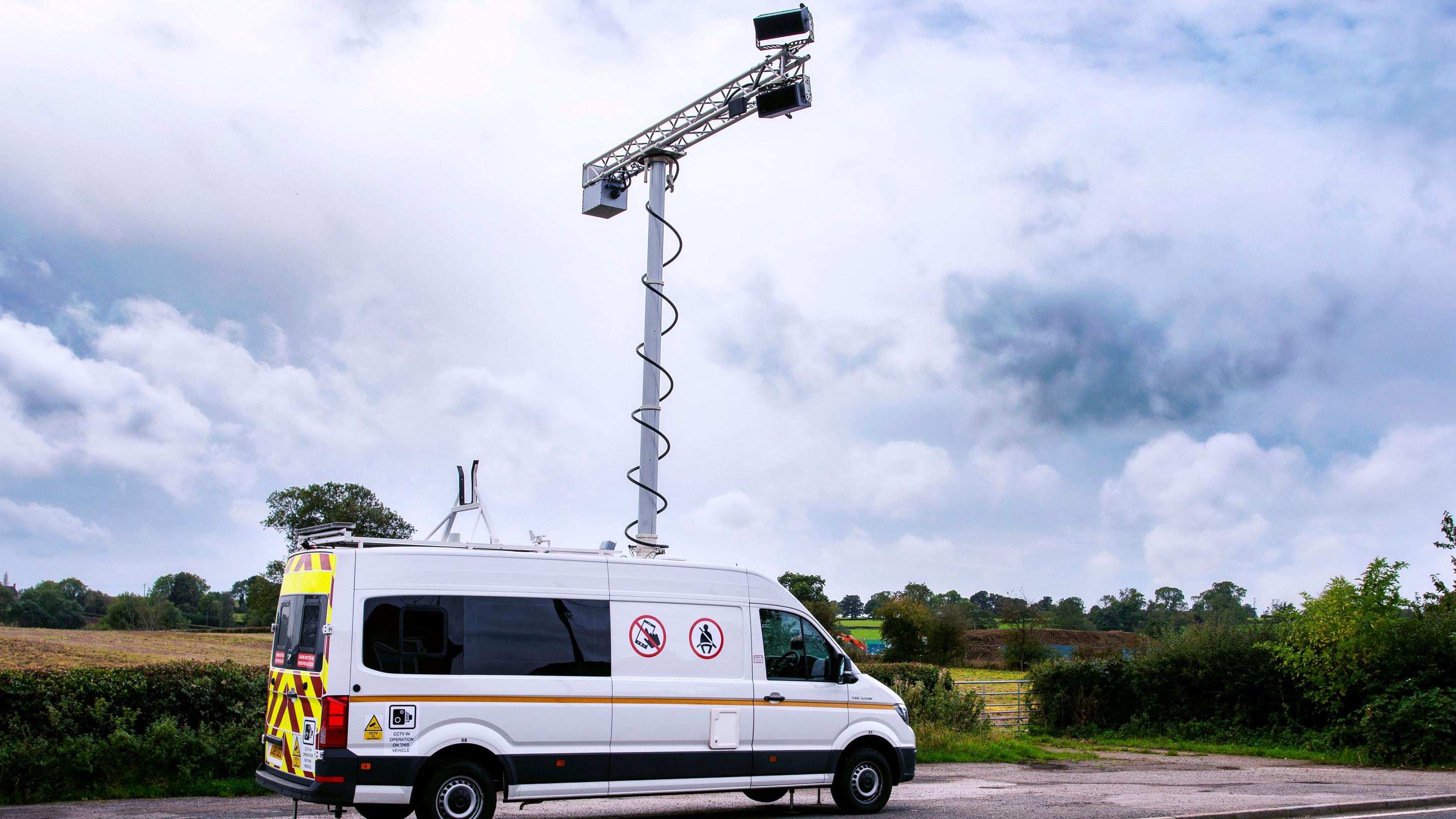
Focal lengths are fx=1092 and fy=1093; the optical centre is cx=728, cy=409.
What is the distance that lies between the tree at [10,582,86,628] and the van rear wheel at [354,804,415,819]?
72.4 m

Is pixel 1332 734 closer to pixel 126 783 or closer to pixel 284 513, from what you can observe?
pixel 126 783

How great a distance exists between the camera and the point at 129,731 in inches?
459

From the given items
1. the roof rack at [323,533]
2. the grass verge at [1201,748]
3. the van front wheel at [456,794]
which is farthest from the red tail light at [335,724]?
the grass verge at [1201,748]

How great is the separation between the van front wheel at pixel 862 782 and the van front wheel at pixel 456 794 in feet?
12.2

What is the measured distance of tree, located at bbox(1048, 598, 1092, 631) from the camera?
66938 mm

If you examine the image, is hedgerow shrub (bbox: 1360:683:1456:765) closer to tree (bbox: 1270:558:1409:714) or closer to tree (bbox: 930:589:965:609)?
tree (bbox: 1270:558:1409:714)

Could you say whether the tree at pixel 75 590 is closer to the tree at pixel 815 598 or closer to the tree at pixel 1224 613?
the tree at pixel 815 598

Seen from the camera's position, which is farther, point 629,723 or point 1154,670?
point 1154,670

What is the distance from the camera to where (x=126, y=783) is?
37.9 ft

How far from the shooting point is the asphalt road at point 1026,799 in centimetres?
1095

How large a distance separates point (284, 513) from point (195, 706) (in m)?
55.8

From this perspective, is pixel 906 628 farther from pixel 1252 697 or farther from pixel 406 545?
pixel 406 545

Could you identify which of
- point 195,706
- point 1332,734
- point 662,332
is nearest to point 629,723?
point 195,706

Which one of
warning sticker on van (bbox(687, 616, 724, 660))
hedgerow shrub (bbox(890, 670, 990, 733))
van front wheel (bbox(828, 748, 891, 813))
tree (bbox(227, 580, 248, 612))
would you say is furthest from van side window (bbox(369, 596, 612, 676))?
tree (bbox(227, 580, 248, 612))
